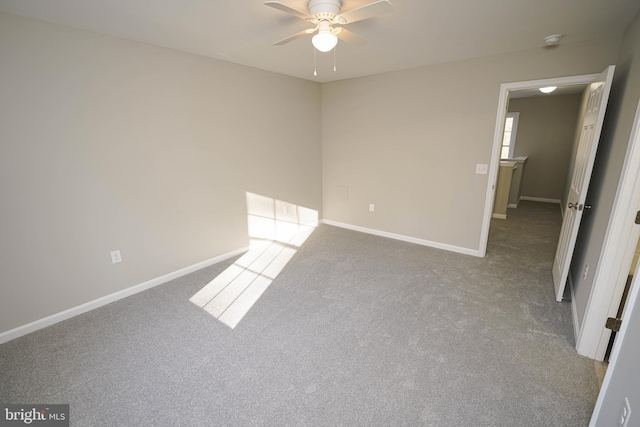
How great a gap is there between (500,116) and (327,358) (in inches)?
124

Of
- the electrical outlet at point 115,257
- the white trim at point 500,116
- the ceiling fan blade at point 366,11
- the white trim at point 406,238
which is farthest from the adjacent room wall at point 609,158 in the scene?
the electrical outlet at point 115,257

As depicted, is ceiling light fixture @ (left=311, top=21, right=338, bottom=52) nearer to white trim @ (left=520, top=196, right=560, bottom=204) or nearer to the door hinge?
the door hinge

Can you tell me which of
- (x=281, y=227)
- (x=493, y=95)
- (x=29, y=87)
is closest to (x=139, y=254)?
(x=29, y=87)

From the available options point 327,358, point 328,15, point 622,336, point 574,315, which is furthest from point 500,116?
point 327,358

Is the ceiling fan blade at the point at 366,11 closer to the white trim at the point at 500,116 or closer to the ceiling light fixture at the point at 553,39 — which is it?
the ceiling light fixture at the point at 553,39

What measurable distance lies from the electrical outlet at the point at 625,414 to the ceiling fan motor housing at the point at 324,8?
250 centimetres

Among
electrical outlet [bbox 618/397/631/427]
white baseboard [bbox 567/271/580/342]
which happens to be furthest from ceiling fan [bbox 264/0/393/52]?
white baseboard [bbox 567/271/580/342]

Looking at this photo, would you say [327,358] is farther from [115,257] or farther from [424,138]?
[424,138]

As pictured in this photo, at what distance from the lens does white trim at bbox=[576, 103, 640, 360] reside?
5.46 feet

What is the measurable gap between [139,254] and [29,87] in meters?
1.60

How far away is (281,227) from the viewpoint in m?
4.39

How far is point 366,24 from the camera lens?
2.20m

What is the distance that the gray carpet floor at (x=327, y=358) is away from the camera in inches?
64.1

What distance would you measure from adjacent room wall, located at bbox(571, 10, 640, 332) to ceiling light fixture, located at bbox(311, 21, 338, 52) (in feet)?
6.39
